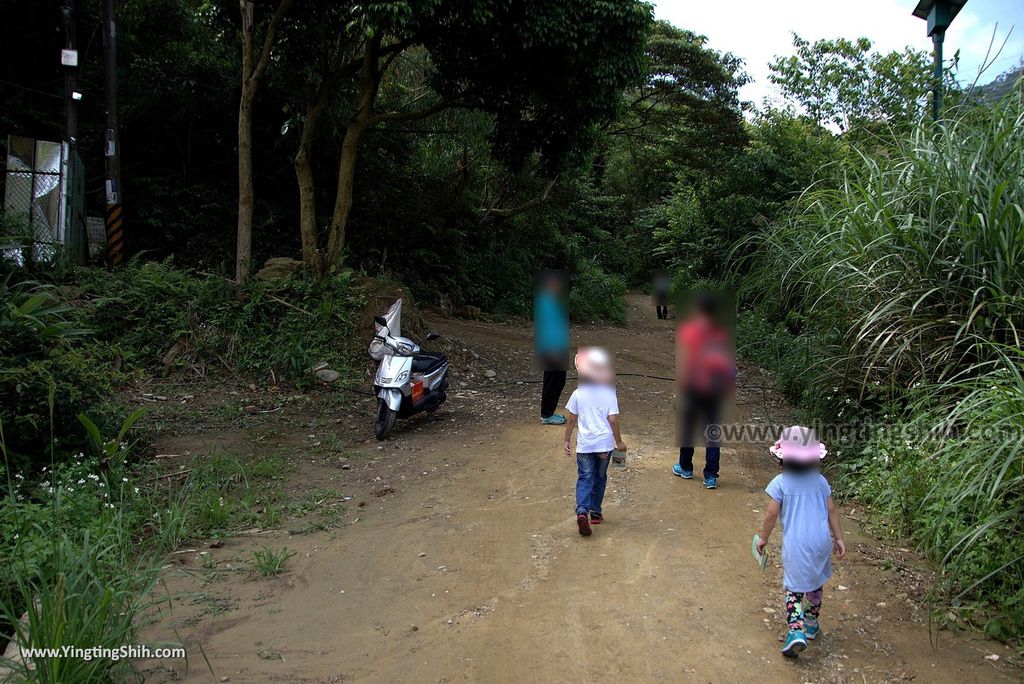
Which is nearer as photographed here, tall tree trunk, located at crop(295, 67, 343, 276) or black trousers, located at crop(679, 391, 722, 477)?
black trousers, located at crop(679, 391, 722, 477)

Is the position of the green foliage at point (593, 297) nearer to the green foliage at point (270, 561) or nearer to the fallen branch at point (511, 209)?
the fallen branch at point (511, 209)

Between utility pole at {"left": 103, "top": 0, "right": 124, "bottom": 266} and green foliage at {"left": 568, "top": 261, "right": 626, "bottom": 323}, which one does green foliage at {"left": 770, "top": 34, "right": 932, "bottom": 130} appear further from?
utility pole at {"left": 103, "top": 0, "right": 124, "bottom": 266}

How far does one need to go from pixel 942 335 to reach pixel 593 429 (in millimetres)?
2976

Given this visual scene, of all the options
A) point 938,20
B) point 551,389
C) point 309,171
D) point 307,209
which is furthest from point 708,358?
point 309,171

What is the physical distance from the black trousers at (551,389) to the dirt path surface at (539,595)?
1164 millimetres

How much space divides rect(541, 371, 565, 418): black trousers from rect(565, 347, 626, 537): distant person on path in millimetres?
2771

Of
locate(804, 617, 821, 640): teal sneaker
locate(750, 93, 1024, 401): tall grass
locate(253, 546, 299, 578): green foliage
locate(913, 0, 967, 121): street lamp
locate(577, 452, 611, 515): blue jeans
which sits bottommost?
locate(253, 546, 299, 578): green foliage

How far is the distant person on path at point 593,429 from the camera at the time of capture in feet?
17.4

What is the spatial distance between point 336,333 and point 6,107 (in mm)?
10559

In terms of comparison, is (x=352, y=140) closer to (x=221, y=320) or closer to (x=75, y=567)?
(x=221, y=320)

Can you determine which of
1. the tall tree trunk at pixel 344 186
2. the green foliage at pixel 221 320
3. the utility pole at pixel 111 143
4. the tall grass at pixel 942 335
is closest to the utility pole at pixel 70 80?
the utility pole at pixel 111 143

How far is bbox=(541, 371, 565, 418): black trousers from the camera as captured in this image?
8.23 m

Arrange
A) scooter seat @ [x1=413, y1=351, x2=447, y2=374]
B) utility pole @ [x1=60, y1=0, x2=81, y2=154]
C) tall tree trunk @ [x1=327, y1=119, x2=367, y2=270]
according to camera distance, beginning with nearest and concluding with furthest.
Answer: scooter seat @ [x1=413, y1=351, x2=447, y2=374]
tall tree trunk @ [x1=327, y1=119, x2=367, y2=270]
utility pole @ [x1=60, y1=0, x2=81, y2=154]

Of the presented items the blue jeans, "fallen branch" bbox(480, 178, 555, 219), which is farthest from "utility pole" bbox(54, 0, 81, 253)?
the blue jeans
